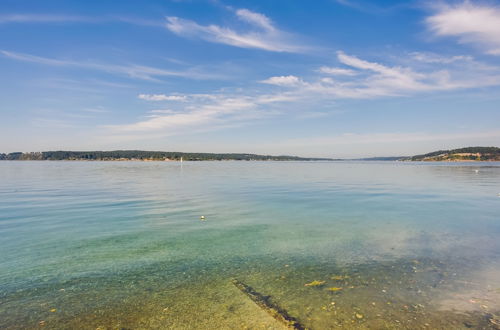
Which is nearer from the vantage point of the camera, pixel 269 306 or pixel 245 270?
pixel 269 306

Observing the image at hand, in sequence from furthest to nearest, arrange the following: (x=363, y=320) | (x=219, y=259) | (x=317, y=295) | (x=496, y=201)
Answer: (x=496, y=201) → (x=219, y=259) → (x=317, y=295) → (x=363, y=320)

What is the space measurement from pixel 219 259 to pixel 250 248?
221cm

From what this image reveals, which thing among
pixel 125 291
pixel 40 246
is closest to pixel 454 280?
pixel 125 291

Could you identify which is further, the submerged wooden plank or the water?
the water

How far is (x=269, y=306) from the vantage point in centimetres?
930

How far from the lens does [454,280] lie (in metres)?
11.1

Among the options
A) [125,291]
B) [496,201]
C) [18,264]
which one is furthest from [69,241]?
[496,201]

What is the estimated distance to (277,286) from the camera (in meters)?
10.7

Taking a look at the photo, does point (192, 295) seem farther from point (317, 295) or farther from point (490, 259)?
point (490, 259)

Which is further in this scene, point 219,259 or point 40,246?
point 40,246

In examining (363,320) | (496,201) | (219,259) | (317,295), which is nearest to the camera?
(363,320)

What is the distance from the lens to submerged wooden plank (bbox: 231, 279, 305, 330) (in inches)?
330

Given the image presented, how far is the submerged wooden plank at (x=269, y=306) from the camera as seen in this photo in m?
8.38

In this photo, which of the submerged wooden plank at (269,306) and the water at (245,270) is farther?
the water at (245,270)
